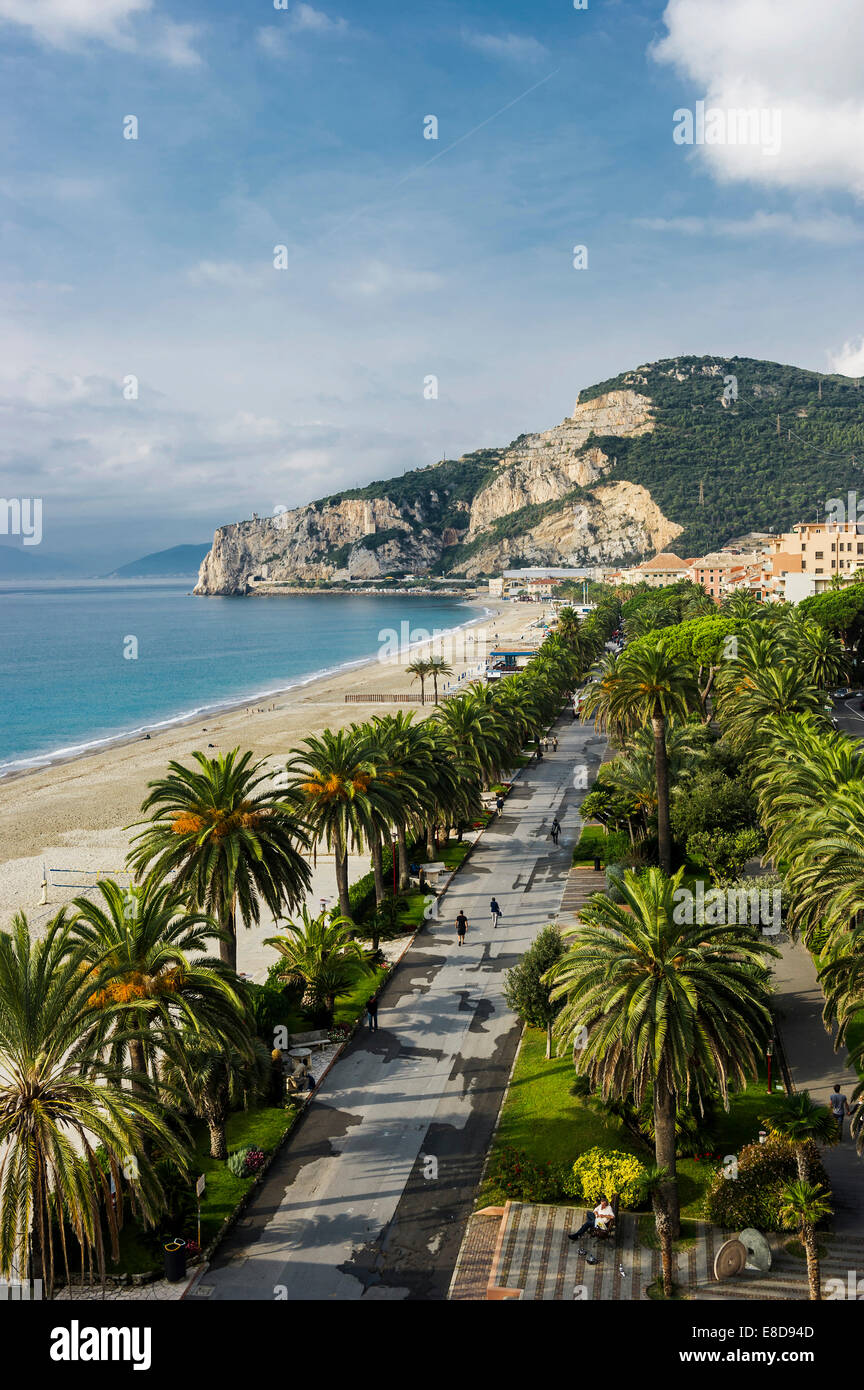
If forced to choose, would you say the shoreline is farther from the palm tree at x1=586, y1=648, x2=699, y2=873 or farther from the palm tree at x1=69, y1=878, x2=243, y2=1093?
the palm tree at x1=69, y1=878, x2=243, y2=1093

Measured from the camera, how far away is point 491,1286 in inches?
613

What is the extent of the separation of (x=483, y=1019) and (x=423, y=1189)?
7627 millimetres

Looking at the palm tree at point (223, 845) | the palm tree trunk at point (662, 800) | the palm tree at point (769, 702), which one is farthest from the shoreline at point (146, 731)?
the palm tree at point (769, 702)

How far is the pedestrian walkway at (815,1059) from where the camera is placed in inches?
688

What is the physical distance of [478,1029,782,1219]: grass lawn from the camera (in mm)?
18547

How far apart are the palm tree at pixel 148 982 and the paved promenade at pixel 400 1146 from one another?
387 cm

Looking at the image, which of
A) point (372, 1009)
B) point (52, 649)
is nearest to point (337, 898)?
point (372, 1009)

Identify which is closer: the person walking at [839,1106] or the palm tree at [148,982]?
the palm tree at [148,982]

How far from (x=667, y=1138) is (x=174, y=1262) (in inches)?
376

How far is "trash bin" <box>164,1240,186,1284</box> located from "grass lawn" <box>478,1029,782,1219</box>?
5918 millimetres

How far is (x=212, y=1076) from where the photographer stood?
760 inches

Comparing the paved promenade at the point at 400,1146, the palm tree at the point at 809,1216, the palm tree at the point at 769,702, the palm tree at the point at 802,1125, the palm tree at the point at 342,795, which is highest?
the palm tree at the point at 769,702

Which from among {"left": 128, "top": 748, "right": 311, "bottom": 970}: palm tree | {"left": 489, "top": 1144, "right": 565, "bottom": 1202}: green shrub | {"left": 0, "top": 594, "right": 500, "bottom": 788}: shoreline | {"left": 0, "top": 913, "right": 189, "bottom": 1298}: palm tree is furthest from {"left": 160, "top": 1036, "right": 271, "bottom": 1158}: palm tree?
{"left": 0, "top": 594, "right": 500, "bottom": 788}: shoreline

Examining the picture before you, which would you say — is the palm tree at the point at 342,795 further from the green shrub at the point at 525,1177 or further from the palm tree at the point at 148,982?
the green shrub at the point at 525,1177
